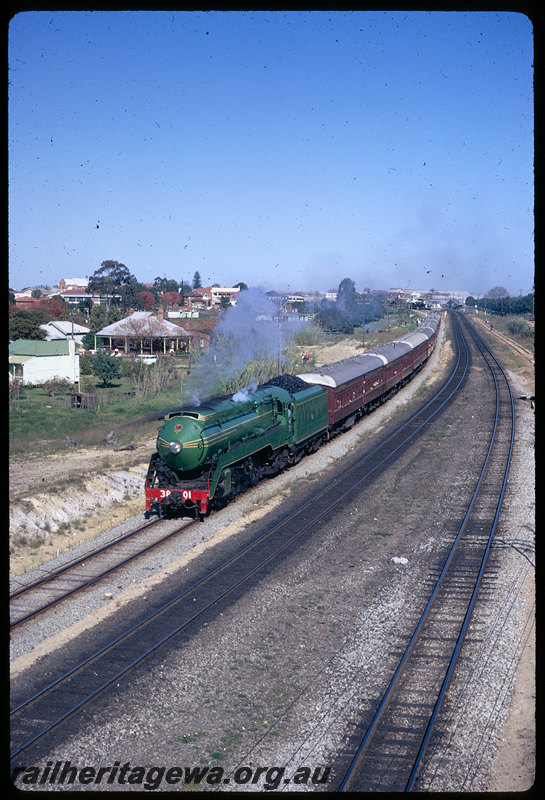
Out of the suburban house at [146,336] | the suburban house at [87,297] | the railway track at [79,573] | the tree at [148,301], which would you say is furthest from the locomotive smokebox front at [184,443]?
the tree at [148,301]

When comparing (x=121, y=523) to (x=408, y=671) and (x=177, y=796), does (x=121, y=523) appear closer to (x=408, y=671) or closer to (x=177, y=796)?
(x=408, y=671)

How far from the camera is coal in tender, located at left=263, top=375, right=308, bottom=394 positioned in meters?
27.6

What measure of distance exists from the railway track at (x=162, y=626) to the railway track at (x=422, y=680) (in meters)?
4.09

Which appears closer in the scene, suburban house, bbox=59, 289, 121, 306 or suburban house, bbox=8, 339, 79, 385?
suburban house, bbox=8, 339, 79, 385

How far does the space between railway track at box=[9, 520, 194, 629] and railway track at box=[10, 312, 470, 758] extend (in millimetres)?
2225

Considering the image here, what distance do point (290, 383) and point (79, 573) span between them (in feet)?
46.7

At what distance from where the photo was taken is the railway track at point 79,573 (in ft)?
46.3

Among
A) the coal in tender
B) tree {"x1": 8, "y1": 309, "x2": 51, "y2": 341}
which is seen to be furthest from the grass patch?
tree {"x1": 8, "y1": 309, "x2": 51, "y2": 341}

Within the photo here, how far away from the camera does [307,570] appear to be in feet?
52.5

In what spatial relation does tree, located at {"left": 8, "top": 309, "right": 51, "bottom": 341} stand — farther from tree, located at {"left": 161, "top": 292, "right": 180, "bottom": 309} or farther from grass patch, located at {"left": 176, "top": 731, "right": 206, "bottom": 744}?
grass patch, located at {"left": 176, "top": 731, "right": 206, "bottom": 744}

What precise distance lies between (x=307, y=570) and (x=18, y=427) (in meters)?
25.3

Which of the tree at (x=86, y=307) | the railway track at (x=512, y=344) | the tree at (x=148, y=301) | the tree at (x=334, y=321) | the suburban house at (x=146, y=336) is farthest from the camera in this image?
the tree at (x=148, y=301)

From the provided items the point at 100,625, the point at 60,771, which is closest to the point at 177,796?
the point at 60,771

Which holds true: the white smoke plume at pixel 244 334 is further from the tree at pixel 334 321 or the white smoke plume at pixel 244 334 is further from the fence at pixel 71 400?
the tree at pixel 334 321
